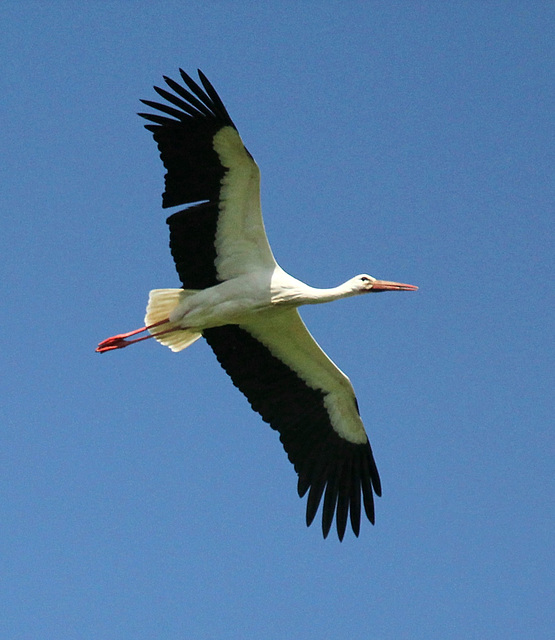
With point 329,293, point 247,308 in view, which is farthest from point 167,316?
point 329,293

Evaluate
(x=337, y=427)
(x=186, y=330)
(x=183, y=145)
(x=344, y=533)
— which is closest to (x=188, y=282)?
(x=186, y=330)

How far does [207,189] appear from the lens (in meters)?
10.2

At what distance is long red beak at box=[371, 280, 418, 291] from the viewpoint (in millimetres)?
11098

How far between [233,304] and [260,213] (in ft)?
3.08

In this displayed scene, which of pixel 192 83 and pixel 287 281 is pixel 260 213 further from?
pixel 192 83

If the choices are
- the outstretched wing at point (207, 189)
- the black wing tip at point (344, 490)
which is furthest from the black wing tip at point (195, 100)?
the black wing tip at point (344, 490)

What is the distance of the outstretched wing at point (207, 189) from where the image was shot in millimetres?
9969

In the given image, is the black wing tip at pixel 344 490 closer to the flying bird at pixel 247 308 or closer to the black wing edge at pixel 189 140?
the flying bird at pixel 247 308

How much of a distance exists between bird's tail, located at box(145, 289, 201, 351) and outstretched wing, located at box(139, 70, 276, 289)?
0.62 ft

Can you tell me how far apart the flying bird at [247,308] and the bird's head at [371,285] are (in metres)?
0.01

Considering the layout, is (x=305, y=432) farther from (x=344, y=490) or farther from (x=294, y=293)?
(x=294, y=293)

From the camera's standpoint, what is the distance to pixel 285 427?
1153cm

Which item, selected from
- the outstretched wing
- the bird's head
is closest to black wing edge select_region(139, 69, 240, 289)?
the outstretched wing

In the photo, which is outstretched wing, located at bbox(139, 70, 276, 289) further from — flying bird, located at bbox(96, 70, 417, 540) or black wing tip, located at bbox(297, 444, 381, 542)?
black wing tip, located at bbox(297, 444, 381, 542)
